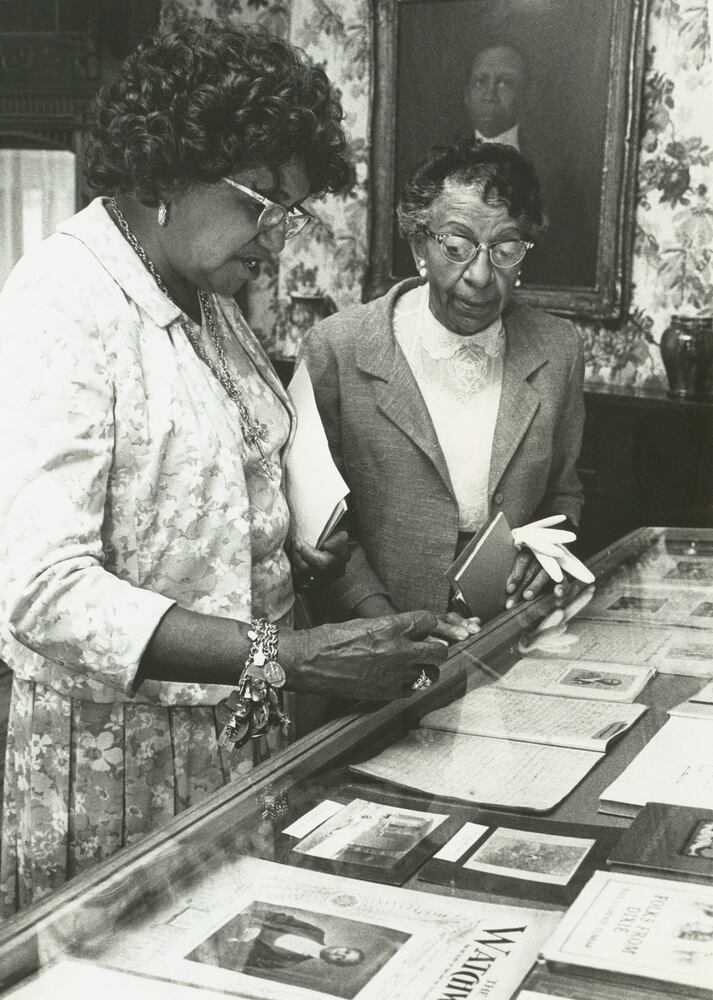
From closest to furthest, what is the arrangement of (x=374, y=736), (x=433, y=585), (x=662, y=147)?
(x=374, y=736) < (x=433, y=585) < (x=662, y=147)

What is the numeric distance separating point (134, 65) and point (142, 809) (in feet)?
3.95

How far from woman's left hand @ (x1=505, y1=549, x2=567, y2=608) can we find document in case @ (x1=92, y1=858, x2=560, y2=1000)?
4.59 ft

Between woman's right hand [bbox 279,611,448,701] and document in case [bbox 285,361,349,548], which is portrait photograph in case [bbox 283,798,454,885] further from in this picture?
→ document in case [bbox 285,361,349,548]

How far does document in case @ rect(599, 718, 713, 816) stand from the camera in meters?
1.58

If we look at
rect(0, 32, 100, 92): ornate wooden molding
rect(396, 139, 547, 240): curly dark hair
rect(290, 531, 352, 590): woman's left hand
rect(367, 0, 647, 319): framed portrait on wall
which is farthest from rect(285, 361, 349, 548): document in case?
rect(0, 32, 100, 92): ornate wooden molding

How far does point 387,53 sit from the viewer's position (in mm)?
4855

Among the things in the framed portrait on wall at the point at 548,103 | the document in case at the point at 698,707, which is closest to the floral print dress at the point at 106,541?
the document in case at the point at 698,707

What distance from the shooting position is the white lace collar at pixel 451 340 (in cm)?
301

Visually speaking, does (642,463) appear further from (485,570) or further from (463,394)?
(485,570)

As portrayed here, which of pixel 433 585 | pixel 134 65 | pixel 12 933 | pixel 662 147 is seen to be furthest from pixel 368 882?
pixel 662 147

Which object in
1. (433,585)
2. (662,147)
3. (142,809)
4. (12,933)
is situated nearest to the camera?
(12,933)

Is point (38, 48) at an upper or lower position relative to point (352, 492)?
upper

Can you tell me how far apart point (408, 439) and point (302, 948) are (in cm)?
186

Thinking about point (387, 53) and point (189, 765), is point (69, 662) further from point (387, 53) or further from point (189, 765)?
point (387, 53)
